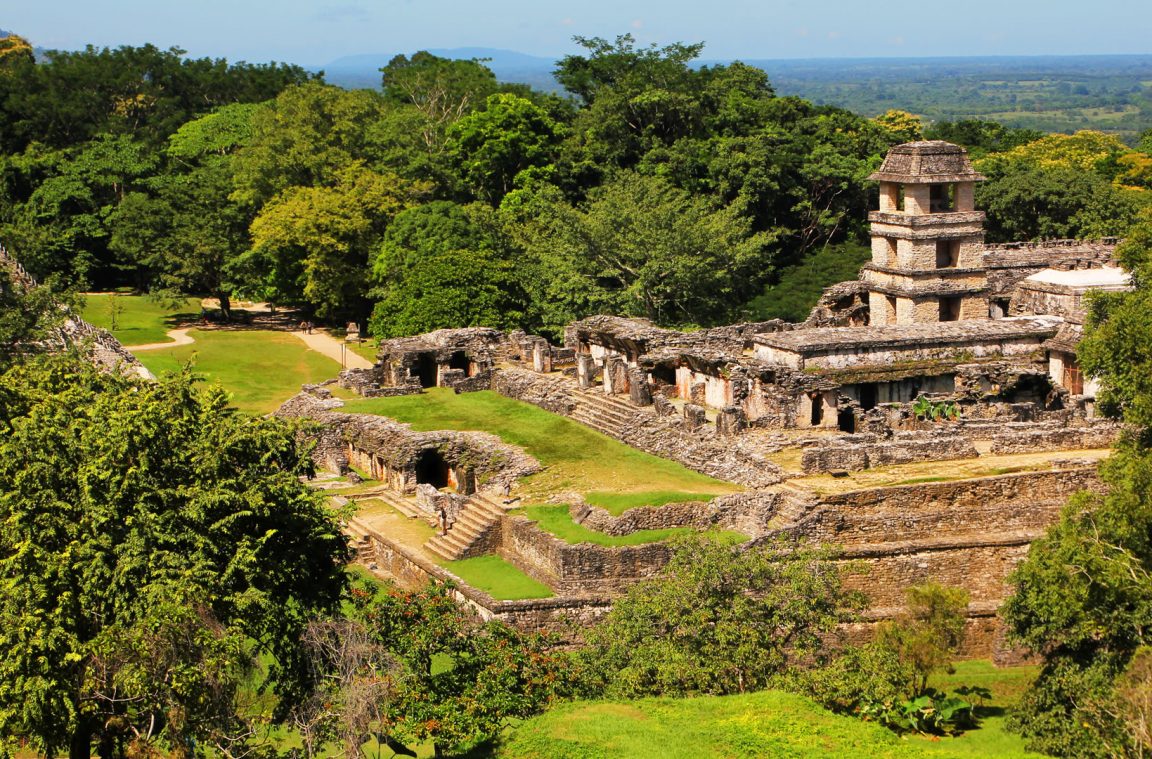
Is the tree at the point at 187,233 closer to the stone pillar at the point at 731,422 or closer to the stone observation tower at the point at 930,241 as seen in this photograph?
the stone observation tower at the point at 930,241

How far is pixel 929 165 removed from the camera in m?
43.8

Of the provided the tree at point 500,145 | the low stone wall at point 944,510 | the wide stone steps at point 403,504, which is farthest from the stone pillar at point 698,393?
the tree at point 500,145

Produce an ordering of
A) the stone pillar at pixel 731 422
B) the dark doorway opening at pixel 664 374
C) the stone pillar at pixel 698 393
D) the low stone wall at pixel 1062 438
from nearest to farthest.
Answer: the low stone wall at pixel 1062 438 < the stone pillar at pixel 731 422 < the stone pillar at pixel 698 393 < the dark doorway opening at pixel 664 374

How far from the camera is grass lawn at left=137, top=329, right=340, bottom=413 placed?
51344 millimetres

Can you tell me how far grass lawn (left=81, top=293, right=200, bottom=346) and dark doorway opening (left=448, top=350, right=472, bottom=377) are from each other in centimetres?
1951

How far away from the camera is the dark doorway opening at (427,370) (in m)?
44.9

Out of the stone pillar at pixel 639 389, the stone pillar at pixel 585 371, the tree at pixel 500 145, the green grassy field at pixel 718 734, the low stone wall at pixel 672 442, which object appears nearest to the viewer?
the green grassy field at pixel 718 734

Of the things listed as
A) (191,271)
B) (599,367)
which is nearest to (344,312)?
(191,271)

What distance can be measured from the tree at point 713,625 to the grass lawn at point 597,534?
2.83m

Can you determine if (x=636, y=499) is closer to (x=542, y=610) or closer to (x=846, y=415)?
(x=542, y=610)

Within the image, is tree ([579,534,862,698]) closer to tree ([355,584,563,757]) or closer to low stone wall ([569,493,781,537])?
tree ([355,584,563,757])

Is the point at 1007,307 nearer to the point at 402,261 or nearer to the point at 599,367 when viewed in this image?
the point at 599,367

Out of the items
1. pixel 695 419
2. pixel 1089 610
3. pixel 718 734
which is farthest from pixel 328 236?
pixel 1089 610

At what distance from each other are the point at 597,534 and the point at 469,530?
3646 millimetres
